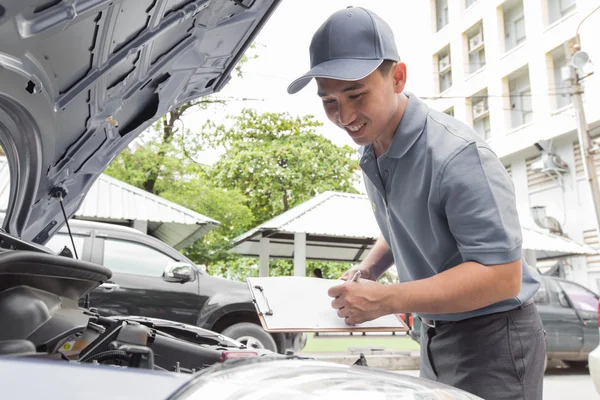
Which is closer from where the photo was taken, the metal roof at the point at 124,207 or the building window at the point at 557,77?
the metal roof at the point at 124,207

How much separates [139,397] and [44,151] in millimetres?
1499

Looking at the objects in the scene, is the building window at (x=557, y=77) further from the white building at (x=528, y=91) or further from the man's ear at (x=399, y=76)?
the man's ear at (x=399, y=76)

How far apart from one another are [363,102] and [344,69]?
4.1 inches

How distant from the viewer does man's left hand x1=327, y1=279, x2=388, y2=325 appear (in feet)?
4.20

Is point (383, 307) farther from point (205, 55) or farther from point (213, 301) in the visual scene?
point (213, 301)

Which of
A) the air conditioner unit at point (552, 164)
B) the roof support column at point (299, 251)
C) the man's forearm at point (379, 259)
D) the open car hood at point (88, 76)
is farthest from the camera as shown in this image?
the air conditioner unit at point (552, 164)

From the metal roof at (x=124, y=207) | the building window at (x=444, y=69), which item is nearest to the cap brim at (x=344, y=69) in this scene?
the metal roof at (x=124, y=207)

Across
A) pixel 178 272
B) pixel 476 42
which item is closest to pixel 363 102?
pixel 178 272

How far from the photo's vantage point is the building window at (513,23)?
16.4 metres

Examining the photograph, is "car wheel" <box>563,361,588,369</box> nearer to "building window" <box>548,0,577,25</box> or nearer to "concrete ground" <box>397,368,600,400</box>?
"concrete ground" <box>397,368,600,400</box>

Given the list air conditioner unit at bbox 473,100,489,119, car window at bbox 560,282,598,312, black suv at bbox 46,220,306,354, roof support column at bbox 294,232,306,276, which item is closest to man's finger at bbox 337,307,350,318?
black suv at bbox 46,220,306,354

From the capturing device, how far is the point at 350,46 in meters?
1.41

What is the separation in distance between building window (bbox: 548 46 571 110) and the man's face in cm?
1486

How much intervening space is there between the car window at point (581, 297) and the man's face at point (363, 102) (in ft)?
24.4
